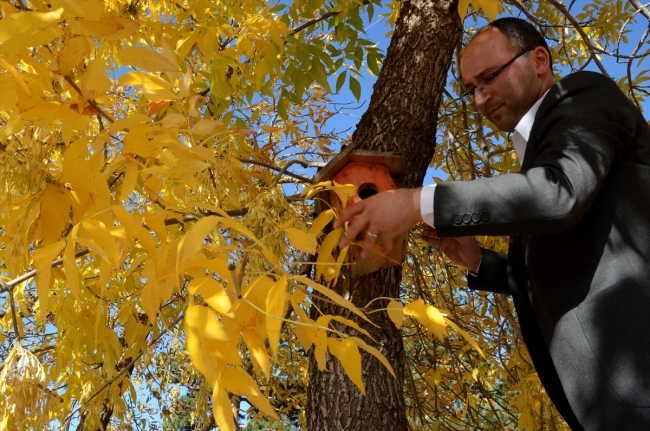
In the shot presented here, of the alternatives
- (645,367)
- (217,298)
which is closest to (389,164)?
(645,367)

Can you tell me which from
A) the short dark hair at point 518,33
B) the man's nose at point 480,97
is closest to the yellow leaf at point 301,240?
the man's nose at point 480,97

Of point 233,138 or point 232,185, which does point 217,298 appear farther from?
point 233,138

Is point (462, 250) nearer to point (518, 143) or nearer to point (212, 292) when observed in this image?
point (518, 143)

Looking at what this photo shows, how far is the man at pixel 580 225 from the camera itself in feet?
4.07

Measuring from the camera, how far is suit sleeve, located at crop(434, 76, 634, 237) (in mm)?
1230

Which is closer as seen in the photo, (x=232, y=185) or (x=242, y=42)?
(x=232, y=185)

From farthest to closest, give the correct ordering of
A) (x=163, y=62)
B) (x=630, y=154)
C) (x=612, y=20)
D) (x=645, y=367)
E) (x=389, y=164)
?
(x=612, y=20)
(x=389, y=164)
(x=630, y=154)
(x=645, y=367)
(x=163, y=62)

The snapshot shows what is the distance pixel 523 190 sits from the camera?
49.1 inches

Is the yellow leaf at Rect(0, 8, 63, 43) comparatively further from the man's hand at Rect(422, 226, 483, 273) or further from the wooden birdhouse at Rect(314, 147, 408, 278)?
the man's hand at Rect(422, 226, 483, 273)

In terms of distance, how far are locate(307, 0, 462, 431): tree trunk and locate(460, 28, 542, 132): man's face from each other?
444 millimetres

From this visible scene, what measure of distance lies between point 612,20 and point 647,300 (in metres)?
2.96

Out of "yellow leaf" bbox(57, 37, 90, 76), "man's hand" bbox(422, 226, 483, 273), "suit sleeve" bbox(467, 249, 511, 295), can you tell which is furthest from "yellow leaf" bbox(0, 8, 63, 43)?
"suit sleeve" bbox(467, 249, 511, 295)

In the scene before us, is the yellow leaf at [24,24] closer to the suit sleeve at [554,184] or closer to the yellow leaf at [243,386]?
the yellow leaf at [243,386]

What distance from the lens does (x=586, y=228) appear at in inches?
54.1
